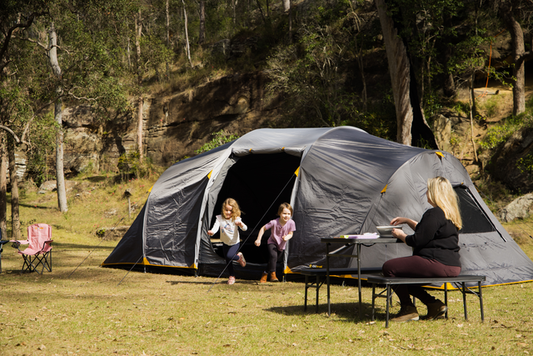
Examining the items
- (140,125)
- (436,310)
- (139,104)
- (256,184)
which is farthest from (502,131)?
(139,104)

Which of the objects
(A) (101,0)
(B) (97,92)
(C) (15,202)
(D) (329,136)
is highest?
(A) (101,0)

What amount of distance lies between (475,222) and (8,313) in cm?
618

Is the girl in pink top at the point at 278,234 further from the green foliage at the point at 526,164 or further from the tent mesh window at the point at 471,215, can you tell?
the green foliage at the point at 526,164

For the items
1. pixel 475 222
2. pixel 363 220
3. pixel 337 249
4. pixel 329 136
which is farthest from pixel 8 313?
pixel 475 222

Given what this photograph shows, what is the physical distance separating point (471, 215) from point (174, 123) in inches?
771

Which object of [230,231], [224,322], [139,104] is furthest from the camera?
[139,104]

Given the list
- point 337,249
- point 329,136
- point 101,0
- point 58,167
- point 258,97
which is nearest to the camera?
point 337,249

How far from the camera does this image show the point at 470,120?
16906 mm

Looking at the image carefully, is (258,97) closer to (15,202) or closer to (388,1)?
(388,1)

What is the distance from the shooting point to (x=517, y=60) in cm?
1577

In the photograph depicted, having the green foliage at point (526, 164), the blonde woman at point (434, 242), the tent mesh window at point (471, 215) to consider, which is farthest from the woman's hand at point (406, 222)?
the green foliage at point (526, 164)

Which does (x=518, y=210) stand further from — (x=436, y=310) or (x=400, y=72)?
(x=436, y=310)

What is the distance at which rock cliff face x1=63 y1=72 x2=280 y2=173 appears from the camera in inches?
899

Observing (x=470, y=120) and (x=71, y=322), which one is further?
(x=470, y=120)
